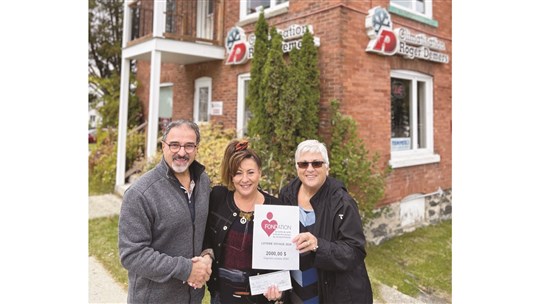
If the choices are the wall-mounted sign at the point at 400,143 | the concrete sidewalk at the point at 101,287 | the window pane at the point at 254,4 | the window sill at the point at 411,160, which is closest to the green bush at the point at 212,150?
the concrete sidewalk at the point at 101,287

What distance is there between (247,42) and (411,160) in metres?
4.25

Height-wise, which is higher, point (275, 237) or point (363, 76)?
point (363, 76)

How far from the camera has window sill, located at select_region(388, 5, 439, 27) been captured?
7091 mm

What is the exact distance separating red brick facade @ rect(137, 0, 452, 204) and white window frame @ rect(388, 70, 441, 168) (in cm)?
12

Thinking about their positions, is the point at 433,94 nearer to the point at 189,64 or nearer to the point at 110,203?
the point at 189,64

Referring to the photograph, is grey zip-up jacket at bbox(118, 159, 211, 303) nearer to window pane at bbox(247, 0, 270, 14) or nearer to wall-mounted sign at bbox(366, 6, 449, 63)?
wall-mounted sign at bbox(366, 6, 449, 63)

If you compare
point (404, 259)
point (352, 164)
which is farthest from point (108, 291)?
point (404, 259)

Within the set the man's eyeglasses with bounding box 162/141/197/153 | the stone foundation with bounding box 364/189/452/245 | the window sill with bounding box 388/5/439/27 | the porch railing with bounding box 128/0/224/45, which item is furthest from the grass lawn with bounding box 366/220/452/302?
the porch railing with bounding box 128/0/224/45

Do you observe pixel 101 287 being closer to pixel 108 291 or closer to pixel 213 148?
pixel 108 291

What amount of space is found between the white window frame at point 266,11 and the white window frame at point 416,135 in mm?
2467

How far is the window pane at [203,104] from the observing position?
980cm

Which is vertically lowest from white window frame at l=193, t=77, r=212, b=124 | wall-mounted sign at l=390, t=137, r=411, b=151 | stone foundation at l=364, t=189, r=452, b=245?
stone foundation at l=364, t=189, r=452, b=245

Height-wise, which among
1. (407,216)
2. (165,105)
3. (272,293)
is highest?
(165,105)

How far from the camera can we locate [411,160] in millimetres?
7641
